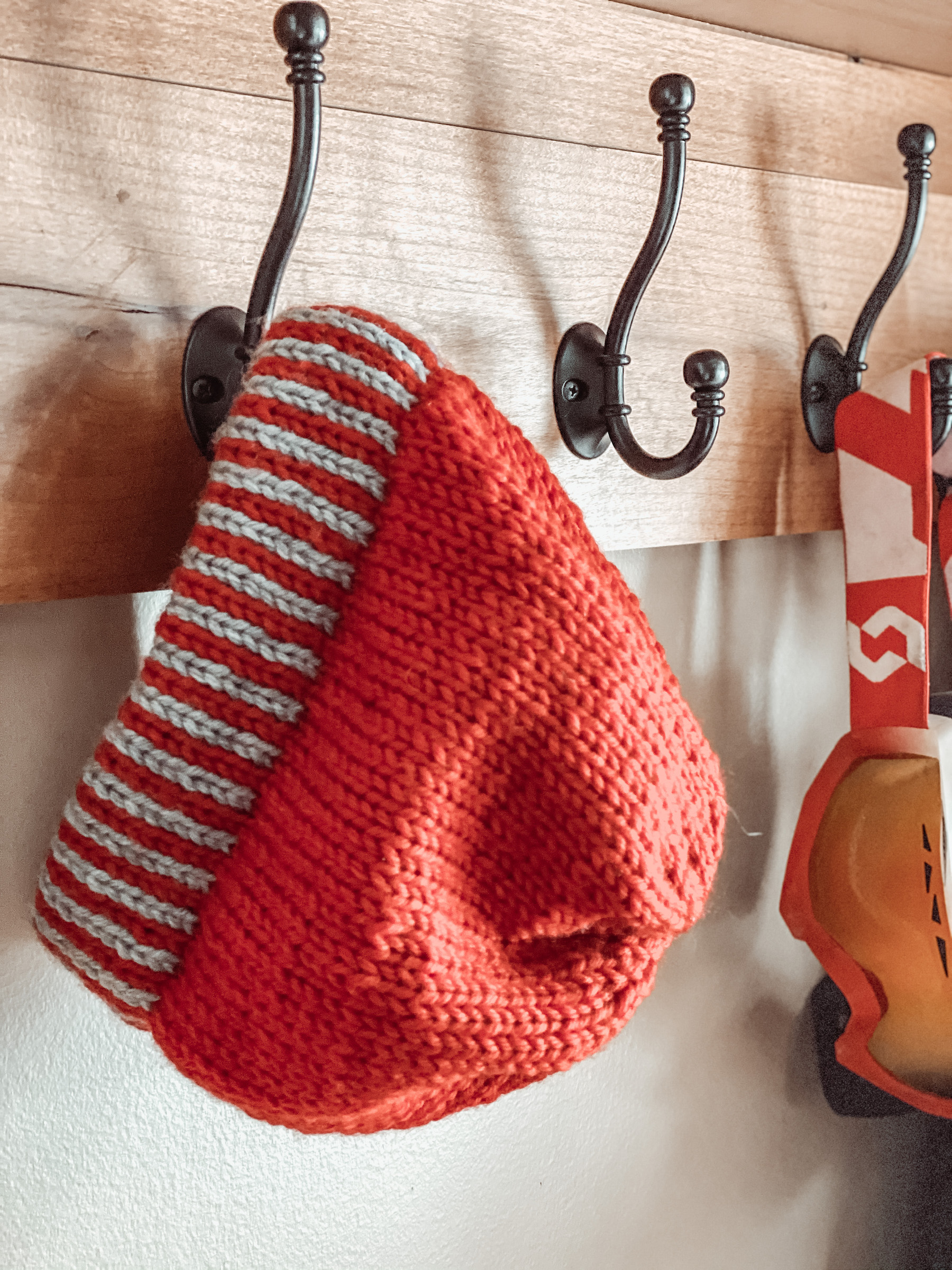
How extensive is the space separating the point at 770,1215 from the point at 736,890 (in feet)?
0.74

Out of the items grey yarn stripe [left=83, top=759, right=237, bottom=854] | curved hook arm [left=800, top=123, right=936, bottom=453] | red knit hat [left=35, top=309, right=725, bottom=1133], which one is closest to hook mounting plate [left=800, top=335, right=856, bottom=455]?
curved hook arm [left=800, top=123, right=936, bottom=453]

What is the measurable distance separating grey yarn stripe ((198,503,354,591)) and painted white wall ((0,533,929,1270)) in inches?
4.2

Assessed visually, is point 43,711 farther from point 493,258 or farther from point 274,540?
point 493,258

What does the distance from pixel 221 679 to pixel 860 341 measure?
0.41 metres

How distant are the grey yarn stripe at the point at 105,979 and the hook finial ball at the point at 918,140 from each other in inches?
19.4

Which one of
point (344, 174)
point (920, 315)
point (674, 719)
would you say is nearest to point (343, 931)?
point (674, 719)

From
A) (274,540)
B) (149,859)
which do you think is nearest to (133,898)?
(149,859)

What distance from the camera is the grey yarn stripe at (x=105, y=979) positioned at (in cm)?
35

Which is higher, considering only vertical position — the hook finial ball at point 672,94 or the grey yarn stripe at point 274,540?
the hook finial ball at point 672,94

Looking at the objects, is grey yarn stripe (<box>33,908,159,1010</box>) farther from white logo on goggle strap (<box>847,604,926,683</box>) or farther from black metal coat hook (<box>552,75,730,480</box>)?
white logo on goggle strap (<box>847,604,926,683</box>)

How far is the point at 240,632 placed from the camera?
335mm

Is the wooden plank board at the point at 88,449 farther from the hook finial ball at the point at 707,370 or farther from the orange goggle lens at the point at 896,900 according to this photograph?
the orange goggle lens at the point at 896,900

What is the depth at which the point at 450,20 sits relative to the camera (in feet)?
1.45

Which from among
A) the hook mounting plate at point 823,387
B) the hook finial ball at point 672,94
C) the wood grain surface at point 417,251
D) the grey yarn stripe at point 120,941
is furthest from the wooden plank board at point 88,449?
the hook mounting plate at point 823,387
